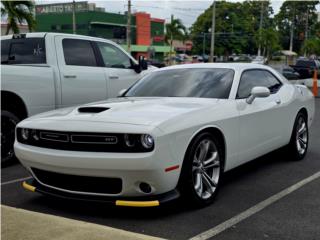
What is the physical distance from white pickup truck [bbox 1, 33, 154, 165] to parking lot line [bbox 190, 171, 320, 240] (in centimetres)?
370

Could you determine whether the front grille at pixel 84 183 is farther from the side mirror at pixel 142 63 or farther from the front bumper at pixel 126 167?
the side mirror at pixel 142 63

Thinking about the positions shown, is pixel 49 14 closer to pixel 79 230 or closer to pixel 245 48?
pixel 245 48

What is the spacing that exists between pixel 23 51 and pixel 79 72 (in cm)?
93

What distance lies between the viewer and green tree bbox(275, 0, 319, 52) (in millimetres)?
97750

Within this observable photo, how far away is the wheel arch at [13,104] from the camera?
6.84m

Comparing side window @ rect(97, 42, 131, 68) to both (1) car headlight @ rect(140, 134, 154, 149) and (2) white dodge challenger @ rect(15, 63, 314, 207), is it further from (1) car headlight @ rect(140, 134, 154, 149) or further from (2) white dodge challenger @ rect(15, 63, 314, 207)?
(1) car headlight @ rect(140, 134, 154, 149)

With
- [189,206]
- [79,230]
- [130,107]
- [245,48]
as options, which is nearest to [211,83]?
[130,107]

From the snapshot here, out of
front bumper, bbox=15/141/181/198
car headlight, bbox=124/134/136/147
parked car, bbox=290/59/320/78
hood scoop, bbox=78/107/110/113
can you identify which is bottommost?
parked car, bbox=290/59/320/78

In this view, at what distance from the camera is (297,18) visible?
10006 cm

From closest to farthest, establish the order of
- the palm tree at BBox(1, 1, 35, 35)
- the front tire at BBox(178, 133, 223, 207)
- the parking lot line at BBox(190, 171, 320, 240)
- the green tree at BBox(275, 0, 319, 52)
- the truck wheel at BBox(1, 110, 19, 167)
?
1. the parking lot line at BBox(190, 171, 320, 240)
2. the front tire at BBox(178, 133, 223, 207)
3. the truck wheel at BBox(1, 110, 19, 167)
4. the palm tree at BBox(1, 1, 35, 35)
5. the green tree at BBox(275, 0, 319, 52)

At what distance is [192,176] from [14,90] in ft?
11.2

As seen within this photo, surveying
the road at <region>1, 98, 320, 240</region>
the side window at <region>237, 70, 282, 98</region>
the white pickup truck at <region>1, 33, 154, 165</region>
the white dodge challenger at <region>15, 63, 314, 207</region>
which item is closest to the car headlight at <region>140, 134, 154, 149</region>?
the white dodge challenger at <region>15, 63, 314, 207</region>

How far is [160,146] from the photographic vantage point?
412cm

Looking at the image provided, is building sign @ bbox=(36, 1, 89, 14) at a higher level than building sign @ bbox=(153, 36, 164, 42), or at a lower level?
higher
